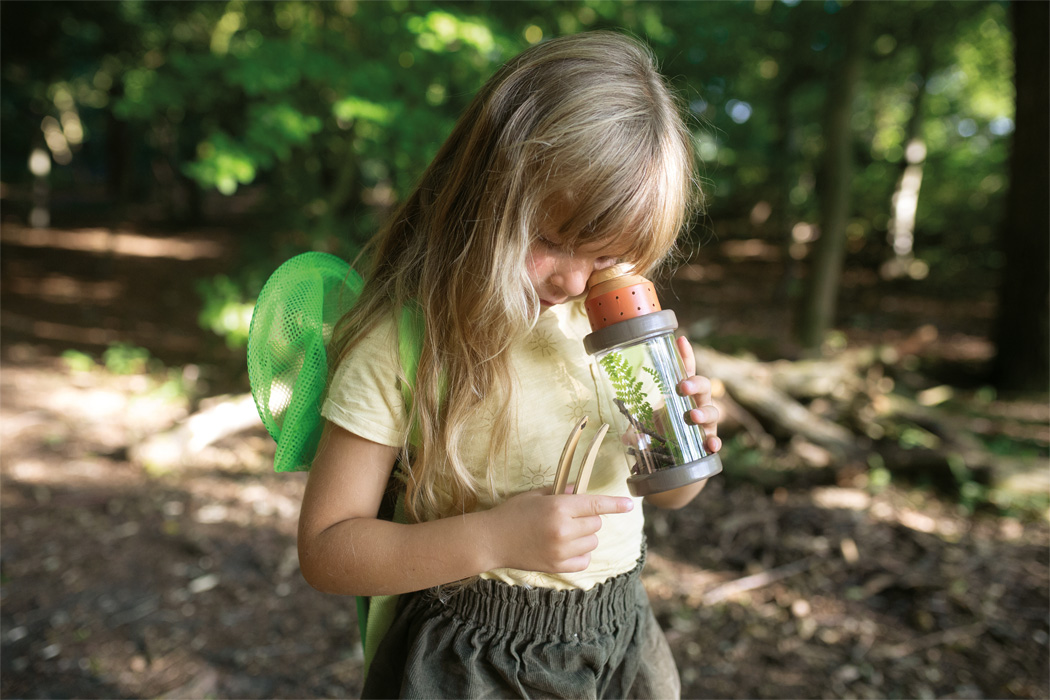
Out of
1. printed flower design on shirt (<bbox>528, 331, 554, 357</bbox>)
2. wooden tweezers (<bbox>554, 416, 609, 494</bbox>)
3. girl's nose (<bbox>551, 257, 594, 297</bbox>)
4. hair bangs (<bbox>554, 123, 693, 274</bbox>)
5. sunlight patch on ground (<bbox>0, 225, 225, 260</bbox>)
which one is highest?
hair bangs (<bbox>554, 123, 693, 274</bbox>)

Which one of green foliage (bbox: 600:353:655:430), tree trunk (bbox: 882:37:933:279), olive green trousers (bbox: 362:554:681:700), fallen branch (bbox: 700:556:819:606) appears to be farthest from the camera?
tree trunk (bbox: 882:37:933:279)

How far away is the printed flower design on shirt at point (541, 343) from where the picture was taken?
4.48 feet

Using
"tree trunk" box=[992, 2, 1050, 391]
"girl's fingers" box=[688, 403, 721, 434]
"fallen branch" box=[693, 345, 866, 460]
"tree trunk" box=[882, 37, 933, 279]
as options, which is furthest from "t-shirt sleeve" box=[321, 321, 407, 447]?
"tree trunk" box=[882, 37, 933, 279]

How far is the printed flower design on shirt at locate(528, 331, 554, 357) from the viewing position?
1.37 m

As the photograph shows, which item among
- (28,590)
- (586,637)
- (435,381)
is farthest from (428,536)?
(28,590)

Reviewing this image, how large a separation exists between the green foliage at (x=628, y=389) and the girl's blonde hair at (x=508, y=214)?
0.19 meters

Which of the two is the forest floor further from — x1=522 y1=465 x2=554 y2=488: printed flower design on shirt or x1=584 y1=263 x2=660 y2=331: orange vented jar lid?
x1=584 y1=263 x2=660 y2=331: orange vented jar lid

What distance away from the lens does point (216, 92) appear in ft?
18.9

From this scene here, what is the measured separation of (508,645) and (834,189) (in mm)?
6891

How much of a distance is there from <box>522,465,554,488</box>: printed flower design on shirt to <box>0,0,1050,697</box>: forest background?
584mm

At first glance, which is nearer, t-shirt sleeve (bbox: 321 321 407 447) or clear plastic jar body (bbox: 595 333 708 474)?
t-shirt sleeve (bbox: 321 321 407 447)

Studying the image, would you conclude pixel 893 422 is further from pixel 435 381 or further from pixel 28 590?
pixel 28 590

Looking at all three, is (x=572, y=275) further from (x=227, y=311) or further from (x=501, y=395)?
(x=227, y=311)

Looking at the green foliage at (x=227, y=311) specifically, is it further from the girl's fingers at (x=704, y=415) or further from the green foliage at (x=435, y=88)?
the girl's fingers at (x=704, y=415)
